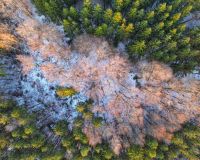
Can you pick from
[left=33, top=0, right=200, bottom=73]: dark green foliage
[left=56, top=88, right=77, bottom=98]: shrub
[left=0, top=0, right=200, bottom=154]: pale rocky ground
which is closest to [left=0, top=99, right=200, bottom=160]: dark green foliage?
[left=0, top=0, right=200, bottom=154]: pale rocky ground

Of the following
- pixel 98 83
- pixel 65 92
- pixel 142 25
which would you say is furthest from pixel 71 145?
pixel 142 25

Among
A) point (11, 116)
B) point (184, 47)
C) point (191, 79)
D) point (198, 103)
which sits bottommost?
point (11, 116)

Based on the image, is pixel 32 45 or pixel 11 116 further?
pixel 32 45

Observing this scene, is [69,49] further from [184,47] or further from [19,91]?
[184,47]

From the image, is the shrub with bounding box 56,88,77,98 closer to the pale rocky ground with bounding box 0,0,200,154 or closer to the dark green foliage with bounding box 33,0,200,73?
the pale rocky ground with bounding box 0,0,200,154

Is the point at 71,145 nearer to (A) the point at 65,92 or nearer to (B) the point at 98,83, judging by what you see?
(A) the point at 65,92

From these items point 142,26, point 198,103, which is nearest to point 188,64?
point 198,103

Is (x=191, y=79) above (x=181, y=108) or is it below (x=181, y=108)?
above

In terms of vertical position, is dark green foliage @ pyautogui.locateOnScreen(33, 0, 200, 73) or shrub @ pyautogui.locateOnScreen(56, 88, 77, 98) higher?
dark green foliage @ pyautogui.locateOnScreen(33, 0, 200, 73)
